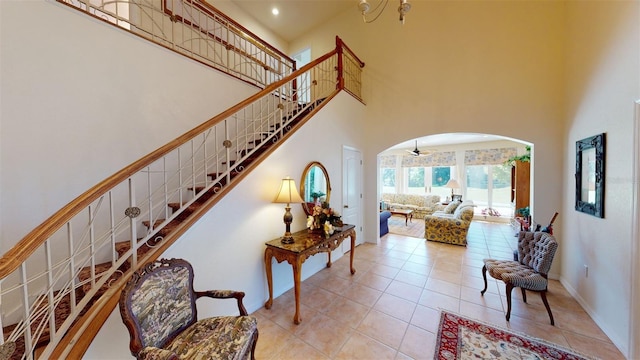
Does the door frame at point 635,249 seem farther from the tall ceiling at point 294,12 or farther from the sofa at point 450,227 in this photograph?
the tall ceiling at point 294,12

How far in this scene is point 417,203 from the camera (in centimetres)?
816

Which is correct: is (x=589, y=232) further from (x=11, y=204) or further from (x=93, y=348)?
(x=11, y=204)

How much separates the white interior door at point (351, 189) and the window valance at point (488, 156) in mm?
5149

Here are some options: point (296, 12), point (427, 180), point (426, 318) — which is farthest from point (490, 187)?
point (296, 12)

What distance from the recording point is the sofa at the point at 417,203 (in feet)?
25.2

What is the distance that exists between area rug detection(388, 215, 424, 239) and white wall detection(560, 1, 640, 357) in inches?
116

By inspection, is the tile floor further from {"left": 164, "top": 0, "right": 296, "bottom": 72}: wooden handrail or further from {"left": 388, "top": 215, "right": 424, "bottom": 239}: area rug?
{"left": 164, "top": 0, "right": 296, "bottom": 72}: wooden handrail

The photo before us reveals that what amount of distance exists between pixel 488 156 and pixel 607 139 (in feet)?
18.9

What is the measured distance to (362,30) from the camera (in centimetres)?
506

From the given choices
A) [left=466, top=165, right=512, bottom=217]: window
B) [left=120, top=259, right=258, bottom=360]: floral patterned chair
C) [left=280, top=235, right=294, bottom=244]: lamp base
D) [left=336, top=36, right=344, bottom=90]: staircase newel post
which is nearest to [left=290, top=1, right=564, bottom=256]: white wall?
[left=336, top=36, right=344, bottom=90]: staircase newel post

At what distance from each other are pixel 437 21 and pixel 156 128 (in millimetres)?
5110

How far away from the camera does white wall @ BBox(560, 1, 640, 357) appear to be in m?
1.93

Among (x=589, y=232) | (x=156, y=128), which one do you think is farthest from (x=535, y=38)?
(x=156, y=128)

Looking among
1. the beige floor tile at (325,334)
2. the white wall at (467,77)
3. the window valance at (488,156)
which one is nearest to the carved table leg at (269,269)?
the beige floor tile at (325,334)
